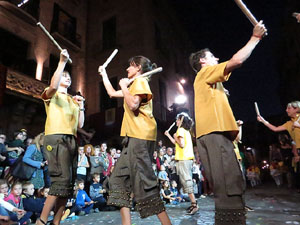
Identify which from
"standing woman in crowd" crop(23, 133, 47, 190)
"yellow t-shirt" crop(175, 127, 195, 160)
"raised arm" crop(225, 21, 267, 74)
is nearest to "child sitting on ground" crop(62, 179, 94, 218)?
"standing woman in crowd" crop(23, 133, 47, 190)

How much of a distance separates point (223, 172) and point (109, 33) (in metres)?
18.2

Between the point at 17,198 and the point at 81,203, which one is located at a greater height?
the point at 17,198

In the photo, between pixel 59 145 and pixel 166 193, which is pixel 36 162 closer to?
pixel 59 145

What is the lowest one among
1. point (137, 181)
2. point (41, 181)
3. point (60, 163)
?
point (41, 181)

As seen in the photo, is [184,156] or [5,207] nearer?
[5,207]

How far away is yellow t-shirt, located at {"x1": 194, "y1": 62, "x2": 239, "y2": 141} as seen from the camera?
6.95ft

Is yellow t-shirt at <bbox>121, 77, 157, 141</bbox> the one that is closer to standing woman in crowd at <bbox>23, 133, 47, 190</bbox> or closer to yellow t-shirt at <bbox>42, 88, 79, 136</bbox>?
yellow t-shirt at <bbox>42, 88, 79, 136</bbox>

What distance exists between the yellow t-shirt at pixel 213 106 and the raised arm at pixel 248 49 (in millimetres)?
108

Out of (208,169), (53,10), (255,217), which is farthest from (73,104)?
(53,10)

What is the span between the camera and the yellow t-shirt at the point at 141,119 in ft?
8.46

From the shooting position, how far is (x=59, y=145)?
2740 mm

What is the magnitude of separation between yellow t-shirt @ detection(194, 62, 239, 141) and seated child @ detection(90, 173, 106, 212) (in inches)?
193

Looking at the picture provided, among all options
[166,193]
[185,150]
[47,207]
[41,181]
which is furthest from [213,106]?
[166,193]

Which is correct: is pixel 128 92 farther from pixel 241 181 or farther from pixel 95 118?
pixel 95 118
